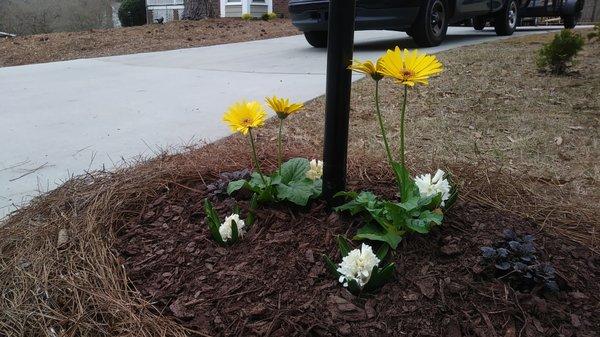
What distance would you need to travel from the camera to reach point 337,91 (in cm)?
179

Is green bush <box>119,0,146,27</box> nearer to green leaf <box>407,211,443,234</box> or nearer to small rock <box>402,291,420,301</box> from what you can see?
green leaf <box>407,211,443,234</box>

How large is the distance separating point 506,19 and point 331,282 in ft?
32.1

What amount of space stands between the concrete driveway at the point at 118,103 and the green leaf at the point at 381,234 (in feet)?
5.57

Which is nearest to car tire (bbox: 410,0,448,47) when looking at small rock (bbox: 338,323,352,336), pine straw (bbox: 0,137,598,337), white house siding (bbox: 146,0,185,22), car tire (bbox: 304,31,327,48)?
car tire (bbox: 304,31,327,48)

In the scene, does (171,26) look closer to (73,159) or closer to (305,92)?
(305,92)

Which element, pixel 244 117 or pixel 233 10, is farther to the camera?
pixel 233 10

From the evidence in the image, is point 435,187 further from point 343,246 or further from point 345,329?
point 345,329

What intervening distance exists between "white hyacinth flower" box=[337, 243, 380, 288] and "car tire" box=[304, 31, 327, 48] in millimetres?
6947

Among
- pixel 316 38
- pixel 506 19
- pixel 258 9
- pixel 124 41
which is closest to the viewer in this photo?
pixel 316 38

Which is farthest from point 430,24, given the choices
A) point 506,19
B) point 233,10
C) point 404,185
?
point 233,10

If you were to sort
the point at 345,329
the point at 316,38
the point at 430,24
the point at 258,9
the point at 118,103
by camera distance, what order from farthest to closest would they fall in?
1. the point at 258,9
2. the point at 316,38
3. the point at 430,24
4. the point at 118,103
5. the point at 345,329

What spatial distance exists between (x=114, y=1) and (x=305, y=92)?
1146 inches

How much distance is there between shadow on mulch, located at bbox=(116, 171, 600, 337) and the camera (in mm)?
1426

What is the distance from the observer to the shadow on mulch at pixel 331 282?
1426mm
